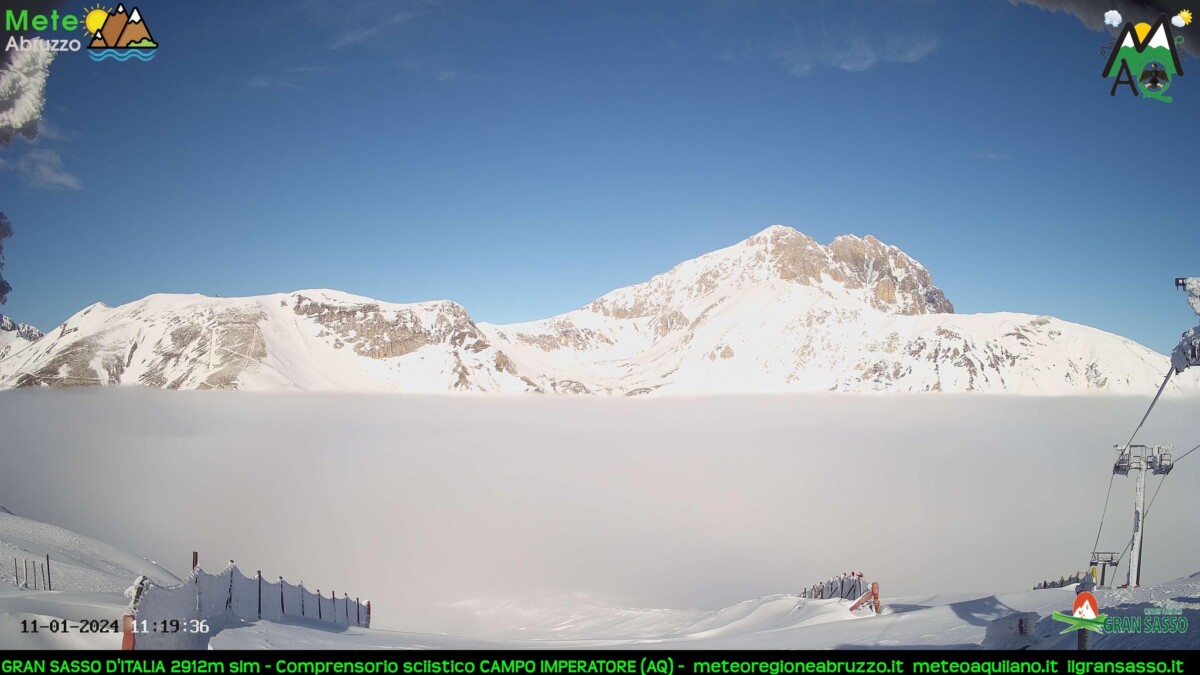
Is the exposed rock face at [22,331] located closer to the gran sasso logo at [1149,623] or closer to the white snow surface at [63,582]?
the white snow surface at [63,582]

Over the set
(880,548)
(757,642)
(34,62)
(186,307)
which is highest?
(186,307)

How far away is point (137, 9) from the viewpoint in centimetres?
967

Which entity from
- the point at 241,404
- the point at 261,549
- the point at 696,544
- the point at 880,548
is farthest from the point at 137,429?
the point at 880,548

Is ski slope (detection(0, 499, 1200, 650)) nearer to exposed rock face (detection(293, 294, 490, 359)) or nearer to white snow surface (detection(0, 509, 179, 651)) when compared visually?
white snow surface (detection(0, 509, 179, 651))

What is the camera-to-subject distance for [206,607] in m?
9.45

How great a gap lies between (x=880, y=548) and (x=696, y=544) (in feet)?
37.0

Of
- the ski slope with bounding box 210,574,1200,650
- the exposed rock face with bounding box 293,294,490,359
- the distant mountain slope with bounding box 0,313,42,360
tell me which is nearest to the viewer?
the ski slope with bounding box 210,574,1200,650

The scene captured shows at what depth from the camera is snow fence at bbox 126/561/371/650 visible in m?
6.59

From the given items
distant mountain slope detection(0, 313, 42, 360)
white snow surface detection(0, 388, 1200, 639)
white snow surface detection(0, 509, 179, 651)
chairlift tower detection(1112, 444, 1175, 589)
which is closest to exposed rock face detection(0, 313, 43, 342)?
distant mountain slope detection(0, 313, 42, 360)

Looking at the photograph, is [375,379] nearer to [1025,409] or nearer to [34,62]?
[1025,409]

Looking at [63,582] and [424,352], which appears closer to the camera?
[63,582]

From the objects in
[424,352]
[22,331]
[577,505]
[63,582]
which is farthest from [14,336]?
[63,582]

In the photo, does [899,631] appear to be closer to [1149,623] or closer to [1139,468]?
[1149,623]
